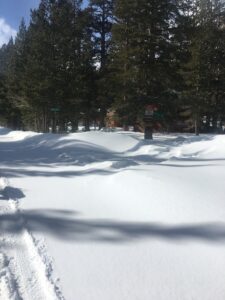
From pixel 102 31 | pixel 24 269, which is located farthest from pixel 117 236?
pixel 102 31

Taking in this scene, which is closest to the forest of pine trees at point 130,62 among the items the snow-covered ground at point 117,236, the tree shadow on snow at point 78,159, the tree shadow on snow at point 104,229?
the tree shadow on snow at point 78,159

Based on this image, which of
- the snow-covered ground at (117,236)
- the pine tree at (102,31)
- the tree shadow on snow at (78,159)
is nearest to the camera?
the snow-covered ground at (117,236)

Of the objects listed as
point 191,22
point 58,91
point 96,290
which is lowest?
point 96,290

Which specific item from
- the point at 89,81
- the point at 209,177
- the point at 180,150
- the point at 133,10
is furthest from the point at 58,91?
the point at 209,177

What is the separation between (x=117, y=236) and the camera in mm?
6258

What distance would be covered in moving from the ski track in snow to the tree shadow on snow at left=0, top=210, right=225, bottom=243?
332 millimetres

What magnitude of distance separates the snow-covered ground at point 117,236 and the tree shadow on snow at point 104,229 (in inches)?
0.6

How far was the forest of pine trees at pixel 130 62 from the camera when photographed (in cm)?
3128

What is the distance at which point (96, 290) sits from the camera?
179 inches

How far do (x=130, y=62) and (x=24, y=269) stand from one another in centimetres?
2743

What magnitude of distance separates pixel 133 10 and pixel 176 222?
27.1 m

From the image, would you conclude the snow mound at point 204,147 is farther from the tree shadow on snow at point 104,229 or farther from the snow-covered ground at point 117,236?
the tree shadow on snow at point 104,229

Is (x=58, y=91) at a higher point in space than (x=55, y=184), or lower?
higher

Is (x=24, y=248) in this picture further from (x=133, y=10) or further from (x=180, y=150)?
(x=133, y=10)
